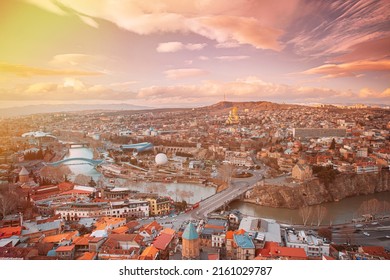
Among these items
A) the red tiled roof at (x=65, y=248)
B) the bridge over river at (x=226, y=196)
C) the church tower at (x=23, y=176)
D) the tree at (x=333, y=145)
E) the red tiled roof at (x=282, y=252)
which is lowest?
the bridge over river at (x=226, y=196)

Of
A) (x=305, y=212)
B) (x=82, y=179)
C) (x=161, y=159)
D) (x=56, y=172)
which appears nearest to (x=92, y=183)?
(x=82, y=179)

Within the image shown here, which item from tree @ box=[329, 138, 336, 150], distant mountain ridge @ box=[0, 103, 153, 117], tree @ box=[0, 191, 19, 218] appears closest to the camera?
tree @ box=[0, 191, 19, 218]

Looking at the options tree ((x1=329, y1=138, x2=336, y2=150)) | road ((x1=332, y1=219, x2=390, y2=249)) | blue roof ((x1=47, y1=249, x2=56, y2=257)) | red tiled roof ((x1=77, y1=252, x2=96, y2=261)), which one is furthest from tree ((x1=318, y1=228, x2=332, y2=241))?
blue roof ((x1=47, y1=249, x2=56, y2=257))

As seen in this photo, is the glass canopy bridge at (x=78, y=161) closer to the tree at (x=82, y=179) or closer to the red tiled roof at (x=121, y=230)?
the tree at (x=82, y=179)

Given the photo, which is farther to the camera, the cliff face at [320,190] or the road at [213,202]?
the cliff face at [320,190]

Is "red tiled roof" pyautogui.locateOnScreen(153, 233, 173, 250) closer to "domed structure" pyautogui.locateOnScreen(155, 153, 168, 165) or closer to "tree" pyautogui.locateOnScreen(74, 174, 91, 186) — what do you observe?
"tree" pyautogui.locateOnScreen(74, 174, 91, 186)

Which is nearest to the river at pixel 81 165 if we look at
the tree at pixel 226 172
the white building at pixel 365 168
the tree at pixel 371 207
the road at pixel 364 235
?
the tree at pixel 226 172
